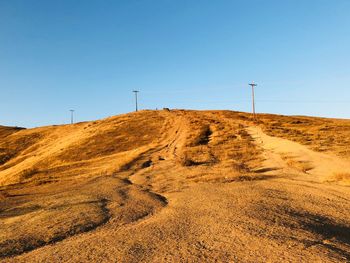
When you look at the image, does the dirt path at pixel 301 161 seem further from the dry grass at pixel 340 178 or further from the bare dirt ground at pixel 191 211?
the dry grass at pixel 340 178

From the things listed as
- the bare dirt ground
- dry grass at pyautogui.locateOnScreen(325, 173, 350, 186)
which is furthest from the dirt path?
dry grass at pyautogui.locateOnScreen(325, 173, 350, 186)

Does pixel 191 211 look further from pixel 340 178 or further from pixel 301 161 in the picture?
pixel 301 161

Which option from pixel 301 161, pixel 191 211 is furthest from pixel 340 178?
pixel 191 211

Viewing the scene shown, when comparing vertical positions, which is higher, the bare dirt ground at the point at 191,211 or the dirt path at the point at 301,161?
the dirt path at the point at 301,161

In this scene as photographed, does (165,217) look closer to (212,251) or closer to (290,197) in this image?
(212,251)

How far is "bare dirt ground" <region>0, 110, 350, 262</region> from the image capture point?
8148 millimetres

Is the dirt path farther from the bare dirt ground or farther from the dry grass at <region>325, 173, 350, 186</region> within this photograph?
the dry grass at <region>325, 173, 350, 186</region>

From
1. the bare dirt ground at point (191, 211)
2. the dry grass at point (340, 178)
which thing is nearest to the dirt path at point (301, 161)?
the bare dirt ground at point (191, 211)

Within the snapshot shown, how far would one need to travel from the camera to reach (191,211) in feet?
38.3

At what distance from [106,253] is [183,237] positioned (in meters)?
1.86

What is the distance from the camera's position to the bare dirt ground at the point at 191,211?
8148mm

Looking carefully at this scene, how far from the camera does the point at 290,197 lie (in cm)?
1349

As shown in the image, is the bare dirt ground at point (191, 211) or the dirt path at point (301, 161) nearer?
the bare dirt ground at point (191, 211)

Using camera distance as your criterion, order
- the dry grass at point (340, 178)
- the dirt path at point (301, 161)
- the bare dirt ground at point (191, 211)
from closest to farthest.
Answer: the bare dirt ground at point (191, 211), the dry grass at point (340, 178), the dirt path at point (301, 161)
